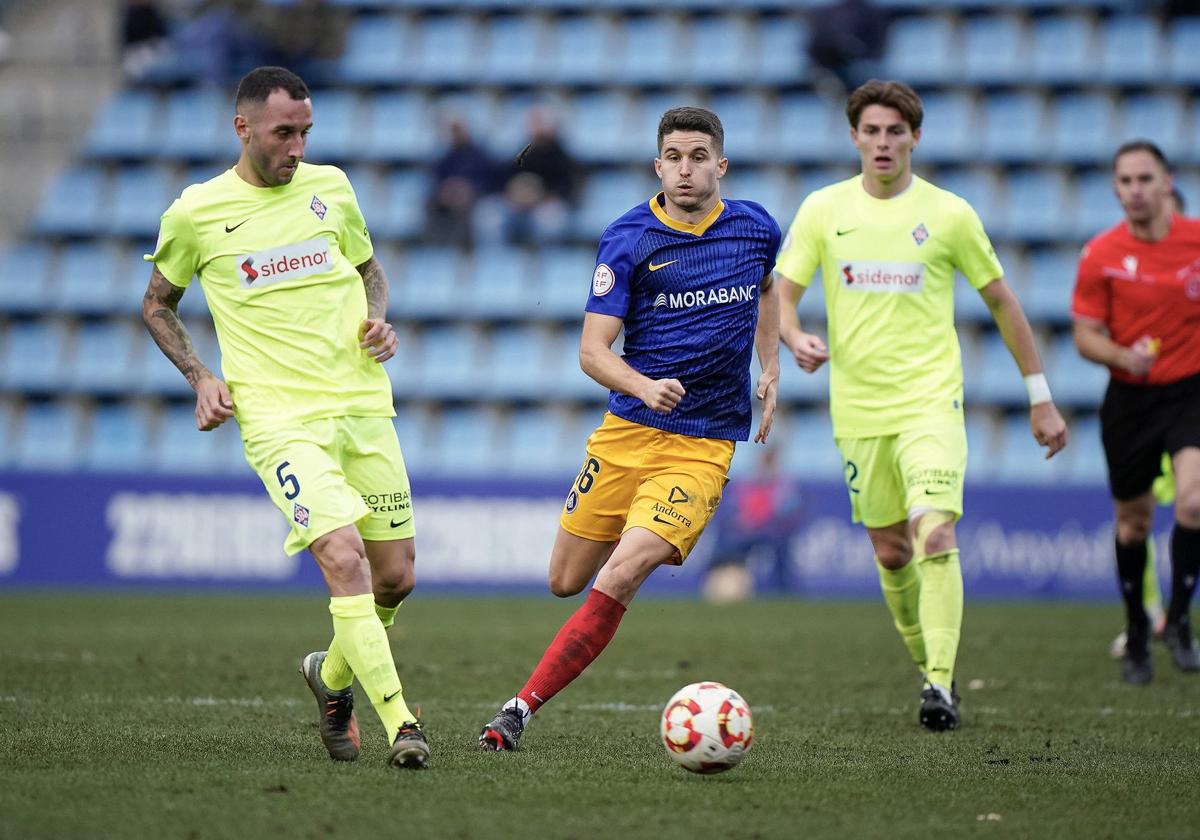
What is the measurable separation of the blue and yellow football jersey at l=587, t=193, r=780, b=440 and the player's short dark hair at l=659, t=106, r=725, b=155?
1.11 ft

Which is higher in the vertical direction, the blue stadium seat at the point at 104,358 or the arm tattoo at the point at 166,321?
the blue stadium seat at the point at 104,358

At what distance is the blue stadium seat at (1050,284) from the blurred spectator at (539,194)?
17.6 ft

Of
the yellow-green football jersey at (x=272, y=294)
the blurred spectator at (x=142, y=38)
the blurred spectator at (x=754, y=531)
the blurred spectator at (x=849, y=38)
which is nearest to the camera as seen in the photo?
the yellow-green football jersey at (x=272, y=294)

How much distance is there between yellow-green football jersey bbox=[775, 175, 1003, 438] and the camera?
7.74 metres

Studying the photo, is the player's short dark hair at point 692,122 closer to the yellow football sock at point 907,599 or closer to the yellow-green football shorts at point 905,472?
the yellow-green football shorts at point 905,472

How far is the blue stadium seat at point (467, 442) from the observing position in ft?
60.5

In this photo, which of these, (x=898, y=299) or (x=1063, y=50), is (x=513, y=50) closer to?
(x=1063, y=50)

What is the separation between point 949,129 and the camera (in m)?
20.1

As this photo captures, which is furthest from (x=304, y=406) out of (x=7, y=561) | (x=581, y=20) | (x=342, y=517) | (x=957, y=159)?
(x=581, y=20)

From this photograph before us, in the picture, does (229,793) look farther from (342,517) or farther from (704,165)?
(704,165)

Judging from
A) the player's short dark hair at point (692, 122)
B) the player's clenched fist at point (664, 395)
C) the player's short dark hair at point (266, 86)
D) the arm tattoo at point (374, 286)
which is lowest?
the player's clenched fist at point (664, 395)

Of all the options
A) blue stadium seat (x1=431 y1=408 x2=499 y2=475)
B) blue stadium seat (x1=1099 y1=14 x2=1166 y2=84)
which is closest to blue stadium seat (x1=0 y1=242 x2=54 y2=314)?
blue stadium seat (x1=431 y1=408 x2=499 y2=475)

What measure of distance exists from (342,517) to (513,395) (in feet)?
42.5

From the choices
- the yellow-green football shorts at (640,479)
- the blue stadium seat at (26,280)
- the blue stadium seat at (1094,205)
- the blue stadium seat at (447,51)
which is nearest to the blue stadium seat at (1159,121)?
the blue stadium seat at (1094,205)
